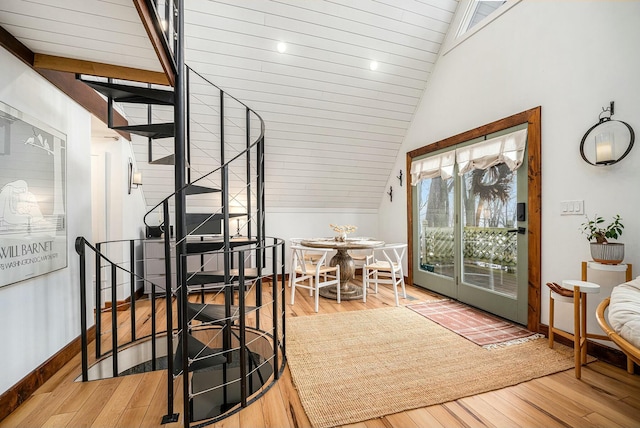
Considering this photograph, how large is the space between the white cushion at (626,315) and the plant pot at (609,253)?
0.50m

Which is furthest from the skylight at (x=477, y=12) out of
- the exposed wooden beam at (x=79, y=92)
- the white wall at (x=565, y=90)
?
the exposed wooden beam at (x=79, y=92)

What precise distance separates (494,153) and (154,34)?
9.96ft

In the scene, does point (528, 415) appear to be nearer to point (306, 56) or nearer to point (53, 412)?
point (53, 412)

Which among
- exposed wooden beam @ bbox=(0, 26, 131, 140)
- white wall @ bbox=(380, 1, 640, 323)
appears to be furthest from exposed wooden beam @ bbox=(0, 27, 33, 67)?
white wall @ bbox=(380, 1, 640, 323)

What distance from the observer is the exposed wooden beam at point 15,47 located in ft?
5.24

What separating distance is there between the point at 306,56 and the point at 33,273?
3161 millimetres

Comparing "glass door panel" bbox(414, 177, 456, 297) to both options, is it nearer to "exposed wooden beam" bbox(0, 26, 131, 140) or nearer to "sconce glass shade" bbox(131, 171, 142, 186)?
"sconce glass shade" bbox(131, 171, 142, 186)

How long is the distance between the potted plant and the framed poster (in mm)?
3663

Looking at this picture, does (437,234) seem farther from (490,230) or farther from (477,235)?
(490,230)

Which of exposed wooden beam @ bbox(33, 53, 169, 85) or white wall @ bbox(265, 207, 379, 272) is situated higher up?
exposed wooden beam @ bbox(33, 53, 169, 85)

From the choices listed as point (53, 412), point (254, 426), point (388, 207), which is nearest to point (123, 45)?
point (53, 412)

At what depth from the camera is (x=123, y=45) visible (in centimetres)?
169

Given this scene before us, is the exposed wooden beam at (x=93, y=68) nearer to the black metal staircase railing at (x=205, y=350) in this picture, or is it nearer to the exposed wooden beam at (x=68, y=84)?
the exposed wooden beam at (x=68, y=84)

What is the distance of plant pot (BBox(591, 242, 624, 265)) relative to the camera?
1.95m
